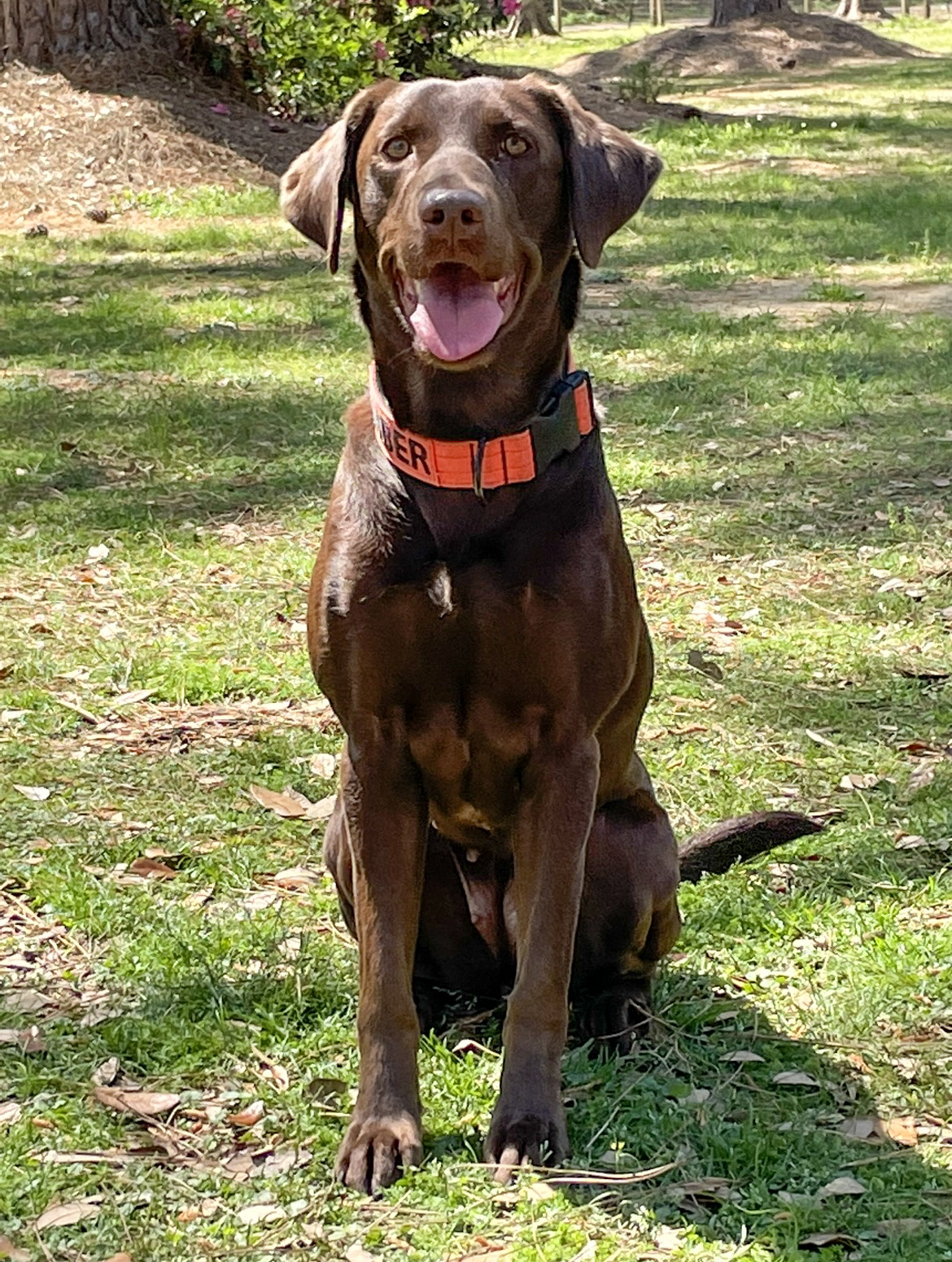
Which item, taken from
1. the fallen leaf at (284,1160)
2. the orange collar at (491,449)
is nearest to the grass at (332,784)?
the fallen leaf at (284,1160)

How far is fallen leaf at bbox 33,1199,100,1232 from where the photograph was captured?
2854 mm

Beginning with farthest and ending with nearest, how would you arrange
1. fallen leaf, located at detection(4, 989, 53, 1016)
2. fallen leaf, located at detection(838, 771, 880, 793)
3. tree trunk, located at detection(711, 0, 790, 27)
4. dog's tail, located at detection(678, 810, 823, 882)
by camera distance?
tree trunk, located at detection(711, 0, 790, 27), fallen leaf, located at detection(838, 771, 880, 793), dog's tail, located at detection(678, 810, 823, 882), fallen leaf, located at detection(4, 989, 53, 1016)

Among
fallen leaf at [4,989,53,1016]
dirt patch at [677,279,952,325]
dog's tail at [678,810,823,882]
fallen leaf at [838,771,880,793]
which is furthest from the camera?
dirt patch at [677,279,952,325]

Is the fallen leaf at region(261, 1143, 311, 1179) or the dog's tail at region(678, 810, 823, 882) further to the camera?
the dog's tail at region(678, 810, 823, 882)

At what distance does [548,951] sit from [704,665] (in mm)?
2386

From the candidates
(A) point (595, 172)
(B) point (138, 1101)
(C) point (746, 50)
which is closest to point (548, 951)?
(B) point (138, 1101)

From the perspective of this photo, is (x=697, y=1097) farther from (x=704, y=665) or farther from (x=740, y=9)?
(x=740, y=9)

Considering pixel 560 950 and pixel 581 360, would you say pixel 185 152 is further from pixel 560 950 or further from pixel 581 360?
pixel 560 950

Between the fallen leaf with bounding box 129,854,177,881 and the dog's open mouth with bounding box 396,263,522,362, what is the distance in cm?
166

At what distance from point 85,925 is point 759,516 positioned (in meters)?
3.49

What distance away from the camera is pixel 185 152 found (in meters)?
12.7

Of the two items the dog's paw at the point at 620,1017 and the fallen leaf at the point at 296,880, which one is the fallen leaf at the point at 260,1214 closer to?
the dog's paw at the point at 620,1017

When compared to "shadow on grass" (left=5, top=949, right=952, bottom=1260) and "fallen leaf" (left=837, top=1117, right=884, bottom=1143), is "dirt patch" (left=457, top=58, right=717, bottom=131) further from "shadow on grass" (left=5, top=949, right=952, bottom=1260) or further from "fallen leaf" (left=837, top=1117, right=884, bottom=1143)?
"fallen leaf" (left=837, top=1117, right=884, bottom=1143)

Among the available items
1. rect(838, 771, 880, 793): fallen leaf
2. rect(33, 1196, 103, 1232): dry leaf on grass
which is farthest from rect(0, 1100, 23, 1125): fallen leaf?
rect(838, 771, 880, 793): fallen leaf
